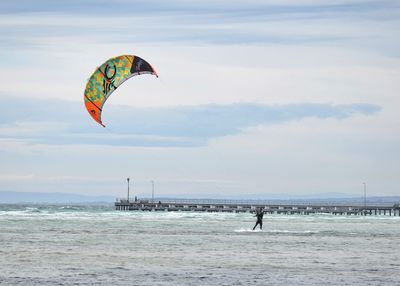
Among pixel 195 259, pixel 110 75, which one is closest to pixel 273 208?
pixel 110 75

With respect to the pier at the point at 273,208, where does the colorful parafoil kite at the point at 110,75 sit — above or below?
above

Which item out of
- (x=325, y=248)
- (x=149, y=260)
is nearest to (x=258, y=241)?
(x=325, y=248)

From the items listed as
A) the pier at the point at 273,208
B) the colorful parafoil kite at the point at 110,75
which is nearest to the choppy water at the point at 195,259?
the colorful parafoil kite at the point at 110,75

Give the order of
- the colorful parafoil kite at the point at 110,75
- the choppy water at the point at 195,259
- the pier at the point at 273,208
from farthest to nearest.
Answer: the pier at the point at 273,208 < the colorful parafoil kite at the point at 110,75 < the choppy water at the point at 195,259

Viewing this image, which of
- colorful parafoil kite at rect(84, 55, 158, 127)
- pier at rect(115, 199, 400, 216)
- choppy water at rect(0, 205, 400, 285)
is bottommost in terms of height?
choppy water at rect(0, 205, 400, 285)

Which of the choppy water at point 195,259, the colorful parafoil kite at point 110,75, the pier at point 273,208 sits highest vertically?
the colorful parafoil kite at point 110,75

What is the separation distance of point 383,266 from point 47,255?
11.9 meters

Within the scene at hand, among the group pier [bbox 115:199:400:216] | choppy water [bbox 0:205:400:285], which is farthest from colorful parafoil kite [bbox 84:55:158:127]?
pier [bbox 115:199:400:216]

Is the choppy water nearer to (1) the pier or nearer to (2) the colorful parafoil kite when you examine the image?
(2) the colorful parafoil kite

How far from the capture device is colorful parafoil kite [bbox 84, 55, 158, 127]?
39.5 m

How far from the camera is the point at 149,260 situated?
32250mm

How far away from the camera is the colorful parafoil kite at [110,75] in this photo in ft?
129

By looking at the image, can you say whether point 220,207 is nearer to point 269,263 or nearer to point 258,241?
point 258,241

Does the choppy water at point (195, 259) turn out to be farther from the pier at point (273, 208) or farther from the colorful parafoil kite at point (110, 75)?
the pier at point (273, 208)
